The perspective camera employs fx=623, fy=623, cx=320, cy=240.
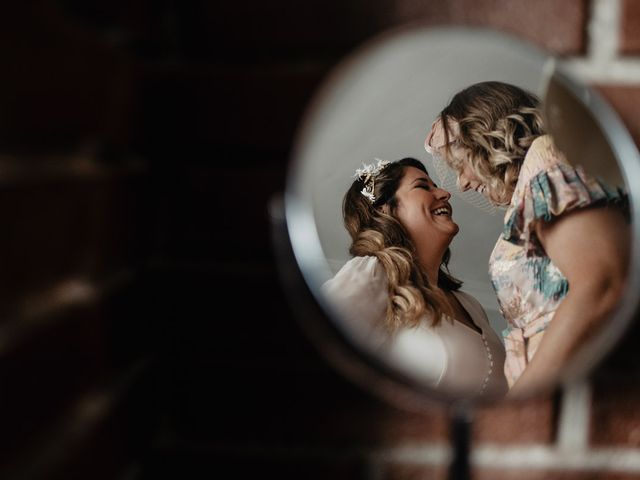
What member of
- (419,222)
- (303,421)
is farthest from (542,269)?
(303,421)

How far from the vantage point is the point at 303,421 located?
A: 1.31ft

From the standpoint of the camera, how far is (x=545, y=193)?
319 mm

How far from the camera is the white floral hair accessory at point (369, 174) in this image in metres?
0.31

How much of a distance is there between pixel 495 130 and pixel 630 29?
13cm

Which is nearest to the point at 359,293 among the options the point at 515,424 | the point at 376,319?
the point at 376,319

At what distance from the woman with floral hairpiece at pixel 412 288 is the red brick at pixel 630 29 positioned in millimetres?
164

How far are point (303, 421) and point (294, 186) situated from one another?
169 mm

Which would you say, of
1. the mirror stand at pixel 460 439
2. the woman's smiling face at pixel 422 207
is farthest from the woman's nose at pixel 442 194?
the mirror stand at pixel 460 439

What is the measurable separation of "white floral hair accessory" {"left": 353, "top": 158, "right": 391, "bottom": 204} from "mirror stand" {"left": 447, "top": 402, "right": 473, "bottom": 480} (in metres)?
0.11

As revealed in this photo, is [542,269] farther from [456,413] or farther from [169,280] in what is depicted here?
[169,280]

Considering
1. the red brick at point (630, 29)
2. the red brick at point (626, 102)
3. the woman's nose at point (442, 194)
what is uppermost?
the red brick at point (630, 29)

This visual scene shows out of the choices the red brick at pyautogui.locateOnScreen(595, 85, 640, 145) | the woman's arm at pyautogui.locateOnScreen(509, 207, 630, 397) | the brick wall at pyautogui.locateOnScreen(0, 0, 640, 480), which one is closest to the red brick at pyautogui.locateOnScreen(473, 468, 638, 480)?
the brick wall at pyautogui.locateOnScreen(0, 0, 640, 480)

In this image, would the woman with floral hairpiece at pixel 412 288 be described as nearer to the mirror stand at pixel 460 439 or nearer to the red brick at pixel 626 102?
the mirror stand at pixel 460 439

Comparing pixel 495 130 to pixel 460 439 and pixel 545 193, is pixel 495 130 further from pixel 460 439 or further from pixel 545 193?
pixel 460 439
